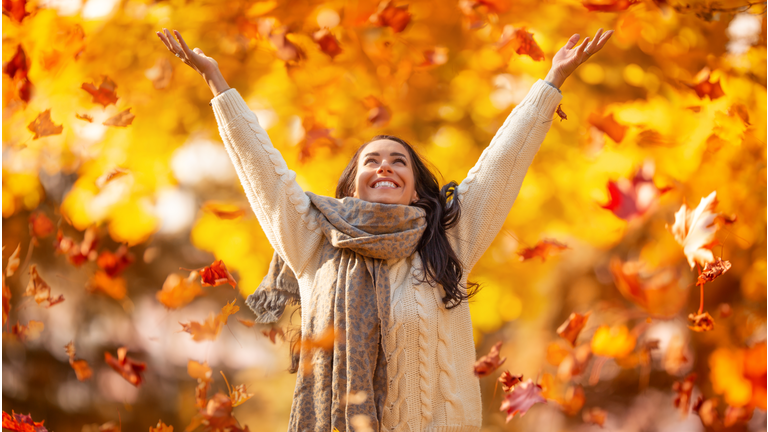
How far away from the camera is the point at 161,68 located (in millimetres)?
2416

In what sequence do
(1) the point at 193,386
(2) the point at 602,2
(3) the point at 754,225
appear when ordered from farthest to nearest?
(1) the point at 193,386, (2) the point at 602,2, (3) the point at 754,225

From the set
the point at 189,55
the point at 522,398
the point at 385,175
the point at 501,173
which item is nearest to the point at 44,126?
the point at 189,55

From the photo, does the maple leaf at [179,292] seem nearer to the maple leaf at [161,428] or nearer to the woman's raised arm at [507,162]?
the maple leaf at [161,428]

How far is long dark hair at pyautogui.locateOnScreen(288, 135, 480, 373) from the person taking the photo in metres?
1.28

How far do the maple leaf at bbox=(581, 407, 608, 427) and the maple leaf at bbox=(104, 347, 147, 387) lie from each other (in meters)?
1.87

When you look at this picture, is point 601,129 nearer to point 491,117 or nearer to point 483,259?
point 491,117

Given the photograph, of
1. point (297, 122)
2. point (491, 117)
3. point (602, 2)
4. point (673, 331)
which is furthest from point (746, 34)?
point (297, 122)

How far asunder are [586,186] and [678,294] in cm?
55

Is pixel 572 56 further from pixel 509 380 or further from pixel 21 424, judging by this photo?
pixel 21 424

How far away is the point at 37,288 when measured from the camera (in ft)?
7.75

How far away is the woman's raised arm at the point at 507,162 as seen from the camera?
4.41 ft

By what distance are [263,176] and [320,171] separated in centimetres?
105

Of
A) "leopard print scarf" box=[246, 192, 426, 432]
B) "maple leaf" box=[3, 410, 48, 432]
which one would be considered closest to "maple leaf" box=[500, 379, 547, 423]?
"leopard print scarf" box=[246, 192, 426, 432]

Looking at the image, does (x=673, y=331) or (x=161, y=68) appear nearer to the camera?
(x=673, y=331)
